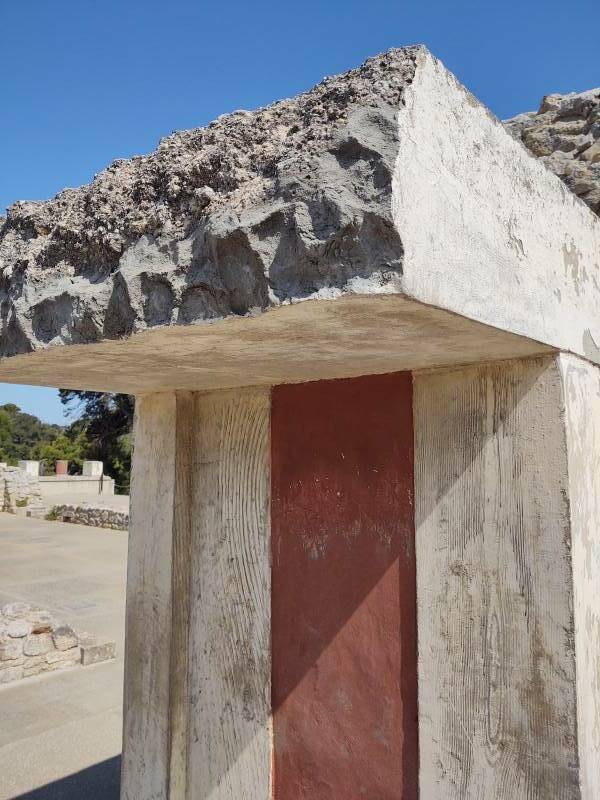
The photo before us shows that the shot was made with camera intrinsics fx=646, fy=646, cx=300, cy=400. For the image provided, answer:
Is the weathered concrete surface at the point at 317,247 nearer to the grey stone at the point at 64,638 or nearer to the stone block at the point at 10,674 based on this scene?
the stone block at the point at 10,674

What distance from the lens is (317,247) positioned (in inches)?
37.8

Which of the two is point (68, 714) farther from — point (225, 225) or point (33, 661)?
point (225, 225)

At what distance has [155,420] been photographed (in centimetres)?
216

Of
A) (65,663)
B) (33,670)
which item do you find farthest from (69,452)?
(33,670)

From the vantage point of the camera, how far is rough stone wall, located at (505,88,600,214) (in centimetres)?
190

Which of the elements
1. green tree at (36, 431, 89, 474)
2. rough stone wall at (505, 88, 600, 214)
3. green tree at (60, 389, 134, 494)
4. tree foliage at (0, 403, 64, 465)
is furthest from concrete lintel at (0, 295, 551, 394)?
tree foliage at (0, 403, 64, 465)

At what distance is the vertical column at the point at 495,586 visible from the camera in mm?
1349

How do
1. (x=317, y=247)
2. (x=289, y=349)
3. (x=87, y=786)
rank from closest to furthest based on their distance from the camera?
(x=317, y=247), (x=289, y=349), (x=87, y=786)

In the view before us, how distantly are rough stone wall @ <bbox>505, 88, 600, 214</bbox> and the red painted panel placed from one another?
0.86 meters

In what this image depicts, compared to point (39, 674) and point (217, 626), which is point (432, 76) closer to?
point (217, 626)

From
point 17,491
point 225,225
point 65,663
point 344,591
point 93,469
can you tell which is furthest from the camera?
point 93,469

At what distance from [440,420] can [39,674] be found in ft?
18.2

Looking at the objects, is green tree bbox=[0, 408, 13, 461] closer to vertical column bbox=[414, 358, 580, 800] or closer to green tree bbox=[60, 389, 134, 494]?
green tree bbox=[60, 389, 134, 494]

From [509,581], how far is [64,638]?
5581mm
